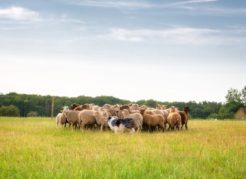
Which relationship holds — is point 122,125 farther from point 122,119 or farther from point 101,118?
point 101,118

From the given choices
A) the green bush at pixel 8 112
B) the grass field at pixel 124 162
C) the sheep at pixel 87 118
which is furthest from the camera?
the green bush at pixel 8 112

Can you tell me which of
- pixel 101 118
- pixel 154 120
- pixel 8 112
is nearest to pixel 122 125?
pixel 101 118

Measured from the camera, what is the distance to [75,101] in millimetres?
74750

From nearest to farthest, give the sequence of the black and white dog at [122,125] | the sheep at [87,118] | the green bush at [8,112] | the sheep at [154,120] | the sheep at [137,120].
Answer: the black and white dog at [122,125] < the sheep at [137,120] < the sheep at [87,118] < the sheep at [154,120] < the green bush at [8,112]

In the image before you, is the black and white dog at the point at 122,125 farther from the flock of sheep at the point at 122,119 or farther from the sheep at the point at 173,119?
the sheep at the point at 173,119

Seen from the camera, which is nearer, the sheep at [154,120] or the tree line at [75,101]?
the sheep at [154,120]

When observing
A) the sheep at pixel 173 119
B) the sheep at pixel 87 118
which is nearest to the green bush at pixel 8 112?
the sheep at pixel 87 118

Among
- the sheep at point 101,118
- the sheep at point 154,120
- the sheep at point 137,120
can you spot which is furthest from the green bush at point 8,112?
the sheep at point 137,120

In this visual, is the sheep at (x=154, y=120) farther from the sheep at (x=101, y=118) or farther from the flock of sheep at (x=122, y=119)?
the sheep at (x=101, y=118)

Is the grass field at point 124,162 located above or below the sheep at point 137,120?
below

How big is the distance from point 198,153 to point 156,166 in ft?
9.21

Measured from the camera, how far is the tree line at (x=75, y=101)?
76.4 metres

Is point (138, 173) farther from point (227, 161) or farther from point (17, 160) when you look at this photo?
point (17, 160)

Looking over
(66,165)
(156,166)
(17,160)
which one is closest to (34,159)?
(17,160)
